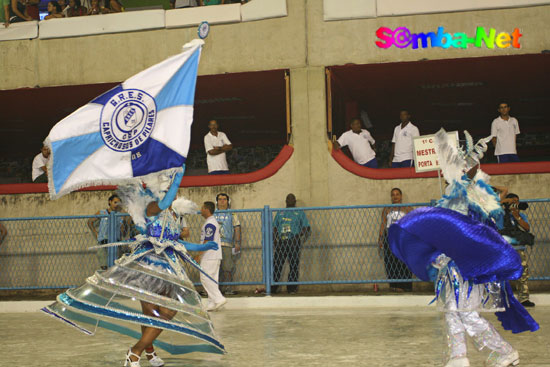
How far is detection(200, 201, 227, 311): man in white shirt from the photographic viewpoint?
1067 centimetres

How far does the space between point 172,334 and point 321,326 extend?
2.05m

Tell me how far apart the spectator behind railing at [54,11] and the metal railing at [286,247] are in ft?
15.1

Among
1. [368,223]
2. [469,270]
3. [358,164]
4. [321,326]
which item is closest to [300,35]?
[358,164]

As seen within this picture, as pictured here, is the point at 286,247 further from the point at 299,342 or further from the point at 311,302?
the point at 299,342

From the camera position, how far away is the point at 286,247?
11.8 m

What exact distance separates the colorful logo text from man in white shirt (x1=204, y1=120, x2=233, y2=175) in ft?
11.6

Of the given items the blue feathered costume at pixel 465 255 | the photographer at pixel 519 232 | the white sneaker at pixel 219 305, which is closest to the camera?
the blue feathered costume at pixel 465 255

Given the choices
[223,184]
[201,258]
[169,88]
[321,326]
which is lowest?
[321,326]

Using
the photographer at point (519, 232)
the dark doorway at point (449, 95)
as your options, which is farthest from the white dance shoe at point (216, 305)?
the photographer at point (519, 232)

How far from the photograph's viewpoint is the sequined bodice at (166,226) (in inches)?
244

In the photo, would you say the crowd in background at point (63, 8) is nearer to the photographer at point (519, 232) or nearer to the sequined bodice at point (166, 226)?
the photographer at point (519, 232)

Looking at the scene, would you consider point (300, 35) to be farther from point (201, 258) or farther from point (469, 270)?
point (469, 270)

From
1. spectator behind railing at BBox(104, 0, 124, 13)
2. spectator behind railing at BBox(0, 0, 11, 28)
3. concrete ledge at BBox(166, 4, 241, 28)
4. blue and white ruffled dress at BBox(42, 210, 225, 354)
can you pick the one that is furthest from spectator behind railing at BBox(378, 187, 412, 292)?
spectator behind railing at BBox(0, 0, 11, 28)

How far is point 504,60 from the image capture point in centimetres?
1357
